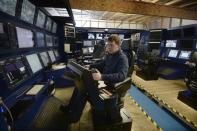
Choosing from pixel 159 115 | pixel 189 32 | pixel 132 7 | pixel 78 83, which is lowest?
pixel 159 115

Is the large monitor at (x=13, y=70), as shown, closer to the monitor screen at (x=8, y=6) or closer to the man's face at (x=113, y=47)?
the monitor screen at (x=8, y=6)

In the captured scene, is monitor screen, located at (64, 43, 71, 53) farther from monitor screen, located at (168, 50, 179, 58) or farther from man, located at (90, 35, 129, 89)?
monitor screen, located at (168, 50, 179, 58)

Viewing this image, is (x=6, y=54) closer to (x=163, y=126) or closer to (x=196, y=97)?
(x=163, y=126)

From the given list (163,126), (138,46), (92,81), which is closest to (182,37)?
(138,46)

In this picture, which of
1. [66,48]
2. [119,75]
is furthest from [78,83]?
[66,48]

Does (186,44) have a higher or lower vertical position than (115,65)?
higher

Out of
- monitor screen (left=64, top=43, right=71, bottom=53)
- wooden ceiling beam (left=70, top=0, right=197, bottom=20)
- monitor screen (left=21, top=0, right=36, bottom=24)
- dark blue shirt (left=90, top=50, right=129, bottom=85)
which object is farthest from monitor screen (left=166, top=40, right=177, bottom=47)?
monitor screen (left=21, top=0, right=36, bottom=24)

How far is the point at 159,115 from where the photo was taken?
116 inches

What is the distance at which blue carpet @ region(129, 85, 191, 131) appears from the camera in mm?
2546

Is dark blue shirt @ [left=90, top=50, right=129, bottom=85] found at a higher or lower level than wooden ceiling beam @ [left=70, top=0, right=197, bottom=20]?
lower

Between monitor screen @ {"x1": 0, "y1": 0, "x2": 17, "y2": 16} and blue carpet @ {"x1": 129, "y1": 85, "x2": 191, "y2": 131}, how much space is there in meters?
3.04

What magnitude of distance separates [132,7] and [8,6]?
11.6 ft

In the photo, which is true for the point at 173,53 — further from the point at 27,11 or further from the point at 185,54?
the point at 27,11

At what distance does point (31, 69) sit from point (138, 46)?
7656 mm
